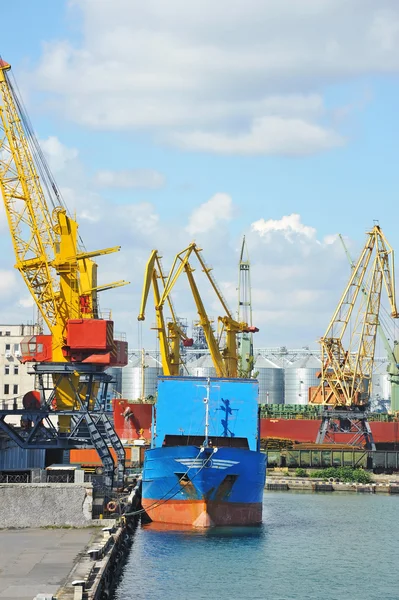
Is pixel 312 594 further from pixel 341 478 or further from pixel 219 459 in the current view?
pixel 341 478

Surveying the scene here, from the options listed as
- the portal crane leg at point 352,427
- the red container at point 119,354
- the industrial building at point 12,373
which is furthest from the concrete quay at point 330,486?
the industrial building at point 12,373

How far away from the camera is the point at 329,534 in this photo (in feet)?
195

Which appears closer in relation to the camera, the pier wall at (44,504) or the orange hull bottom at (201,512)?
the pier wall at (44,504)

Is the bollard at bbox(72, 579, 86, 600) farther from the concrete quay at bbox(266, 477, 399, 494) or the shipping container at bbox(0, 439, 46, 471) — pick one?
the concrete quay at bbox(266, 477, 399, 494)

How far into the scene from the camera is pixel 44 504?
47.1 metres

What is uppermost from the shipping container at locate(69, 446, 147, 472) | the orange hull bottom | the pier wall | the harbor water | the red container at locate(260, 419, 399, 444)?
the red container at locate(260, 419, 399, 444)

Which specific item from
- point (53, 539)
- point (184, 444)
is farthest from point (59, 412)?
point (53, 539)

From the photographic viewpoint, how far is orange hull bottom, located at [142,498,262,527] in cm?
5716

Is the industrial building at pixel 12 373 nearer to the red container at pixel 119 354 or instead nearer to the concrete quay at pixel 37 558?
the red container at pixel 119 354

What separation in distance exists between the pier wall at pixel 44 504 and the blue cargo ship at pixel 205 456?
33.9 ft

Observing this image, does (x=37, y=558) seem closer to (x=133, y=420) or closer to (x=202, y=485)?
(x=202, y=485)

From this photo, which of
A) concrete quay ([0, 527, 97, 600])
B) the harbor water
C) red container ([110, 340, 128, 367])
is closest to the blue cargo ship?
the harbor water

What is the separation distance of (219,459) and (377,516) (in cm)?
1742

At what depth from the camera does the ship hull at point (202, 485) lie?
56406mm
